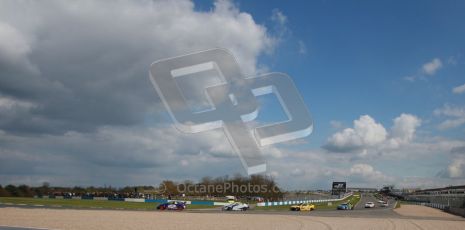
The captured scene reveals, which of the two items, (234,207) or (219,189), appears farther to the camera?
(219,189)

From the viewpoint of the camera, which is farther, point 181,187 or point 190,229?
point 181,187

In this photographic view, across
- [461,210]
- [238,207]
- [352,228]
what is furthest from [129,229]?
[461,210]

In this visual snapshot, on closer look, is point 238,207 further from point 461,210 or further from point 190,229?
point 190,229

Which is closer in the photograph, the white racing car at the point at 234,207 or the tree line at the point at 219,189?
the white racing car at the point at 234,207

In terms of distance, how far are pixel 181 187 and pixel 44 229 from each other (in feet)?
535

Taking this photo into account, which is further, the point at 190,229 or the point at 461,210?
the point at 461,210

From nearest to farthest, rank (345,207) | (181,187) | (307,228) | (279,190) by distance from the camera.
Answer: (307,228) → (345,207) → (279,190) → (181,187)

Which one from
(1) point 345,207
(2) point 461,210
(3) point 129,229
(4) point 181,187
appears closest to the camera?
(3) point 129,229

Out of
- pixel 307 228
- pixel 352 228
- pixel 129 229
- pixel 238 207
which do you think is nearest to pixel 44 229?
pixel 129 229

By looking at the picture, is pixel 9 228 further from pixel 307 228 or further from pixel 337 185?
pixel 337 185

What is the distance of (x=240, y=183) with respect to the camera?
153 metres

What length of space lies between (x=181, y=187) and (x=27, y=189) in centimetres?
5939

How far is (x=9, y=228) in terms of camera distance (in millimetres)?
23594

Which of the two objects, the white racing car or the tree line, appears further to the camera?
the tree line
